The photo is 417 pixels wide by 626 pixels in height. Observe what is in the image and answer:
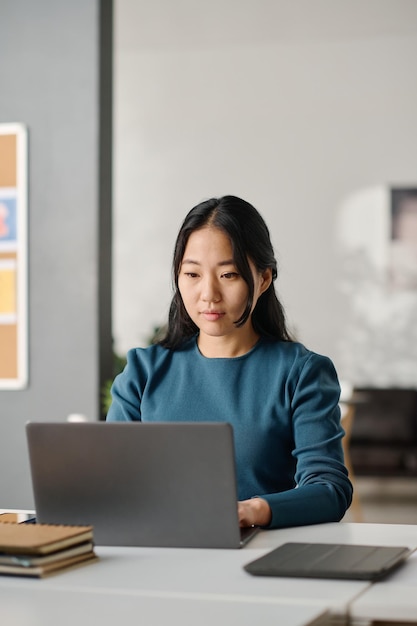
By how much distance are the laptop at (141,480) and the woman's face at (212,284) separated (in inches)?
20.9

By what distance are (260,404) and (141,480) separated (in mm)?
573

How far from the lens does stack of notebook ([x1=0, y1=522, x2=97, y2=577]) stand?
1.54 m

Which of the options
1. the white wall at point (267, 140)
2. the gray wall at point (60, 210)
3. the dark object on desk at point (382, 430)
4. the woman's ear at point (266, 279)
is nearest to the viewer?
the woman's ear at point (266, 279)

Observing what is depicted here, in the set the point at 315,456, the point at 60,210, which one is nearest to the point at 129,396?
the point at 315,456

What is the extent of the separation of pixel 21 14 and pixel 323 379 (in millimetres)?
2545

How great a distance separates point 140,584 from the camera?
150 centimetres

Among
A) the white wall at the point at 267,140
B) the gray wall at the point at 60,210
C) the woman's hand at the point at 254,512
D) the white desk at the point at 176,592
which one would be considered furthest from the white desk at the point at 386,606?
the white wall at the point at 267,140

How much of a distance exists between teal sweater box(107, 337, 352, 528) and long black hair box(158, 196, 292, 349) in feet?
0.16

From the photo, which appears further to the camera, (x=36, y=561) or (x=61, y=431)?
(x=61, y=431)

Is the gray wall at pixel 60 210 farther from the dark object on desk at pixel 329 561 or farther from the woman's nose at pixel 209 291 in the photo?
the dark object on desk at pixel 329 561

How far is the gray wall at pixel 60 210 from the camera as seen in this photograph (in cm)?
407

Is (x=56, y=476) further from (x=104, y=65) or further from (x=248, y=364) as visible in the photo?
(x=104, y=65)

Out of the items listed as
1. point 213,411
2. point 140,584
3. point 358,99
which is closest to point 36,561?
point 140,584

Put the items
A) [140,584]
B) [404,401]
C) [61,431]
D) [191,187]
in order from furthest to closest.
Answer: [191,187] < [404,401] < [61,431] < [140,584]
